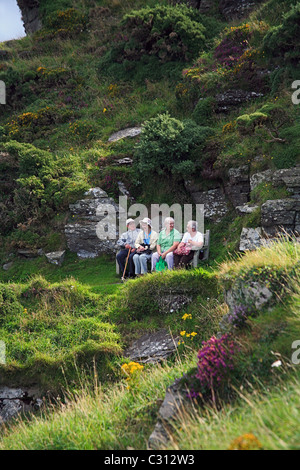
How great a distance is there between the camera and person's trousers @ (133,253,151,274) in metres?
10.7

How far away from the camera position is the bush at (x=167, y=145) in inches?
520

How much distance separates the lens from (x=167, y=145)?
13.2 m

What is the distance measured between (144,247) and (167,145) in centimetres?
420

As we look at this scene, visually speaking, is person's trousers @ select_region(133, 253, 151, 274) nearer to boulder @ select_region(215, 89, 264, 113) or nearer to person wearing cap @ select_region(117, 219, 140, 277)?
person wearing cap @ select_region(117, 219, 140, 277)

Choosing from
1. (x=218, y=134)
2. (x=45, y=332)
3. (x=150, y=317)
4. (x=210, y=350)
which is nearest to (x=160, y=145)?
(x=218, y=134)
